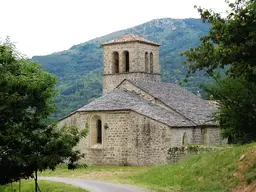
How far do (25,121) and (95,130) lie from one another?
1886 cm

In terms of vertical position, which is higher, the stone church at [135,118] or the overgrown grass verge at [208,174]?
the stone church at [135,118]

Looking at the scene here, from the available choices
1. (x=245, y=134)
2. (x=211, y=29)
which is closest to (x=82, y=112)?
(x=245, y=134)

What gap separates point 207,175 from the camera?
21828 mm

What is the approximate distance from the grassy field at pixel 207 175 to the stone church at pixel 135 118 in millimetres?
6815

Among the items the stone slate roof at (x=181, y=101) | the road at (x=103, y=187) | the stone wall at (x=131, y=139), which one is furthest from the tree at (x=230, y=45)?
the stone slate roof at (x=181, y=101)

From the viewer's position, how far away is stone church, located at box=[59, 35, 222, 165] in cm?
3428

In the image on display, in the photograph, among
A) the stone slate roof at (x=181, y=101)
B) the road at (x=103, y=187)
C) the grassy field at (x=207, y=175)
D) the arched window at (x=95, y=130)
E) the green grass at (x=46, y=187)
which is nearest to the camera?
the grassy field at (x=207, y=175)

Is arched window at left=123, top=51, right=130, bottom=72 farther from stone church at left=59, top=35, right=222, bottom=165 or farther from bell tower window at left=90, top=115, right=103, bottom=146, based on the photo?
bell tower window at left=90, top=115, right=103, bottom=146

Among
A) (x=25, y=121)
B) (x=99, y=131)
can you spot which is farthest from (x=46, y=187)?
(x=99, y=131)

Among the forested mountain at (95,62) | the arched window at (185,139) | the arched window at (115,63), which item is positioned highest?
the forested mountain at (95,62)

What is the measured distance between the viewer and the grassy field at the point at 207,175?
63.9 feet

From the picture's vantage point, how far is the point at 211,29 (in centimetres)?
1733

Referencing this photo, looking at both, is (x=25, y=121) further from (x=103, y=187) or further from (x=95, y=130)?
(x=95, y=130)

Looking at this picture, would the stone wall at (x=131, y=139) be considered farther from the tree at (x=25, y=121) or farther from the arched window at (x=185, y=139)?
the tree at (x=25, y=121)
